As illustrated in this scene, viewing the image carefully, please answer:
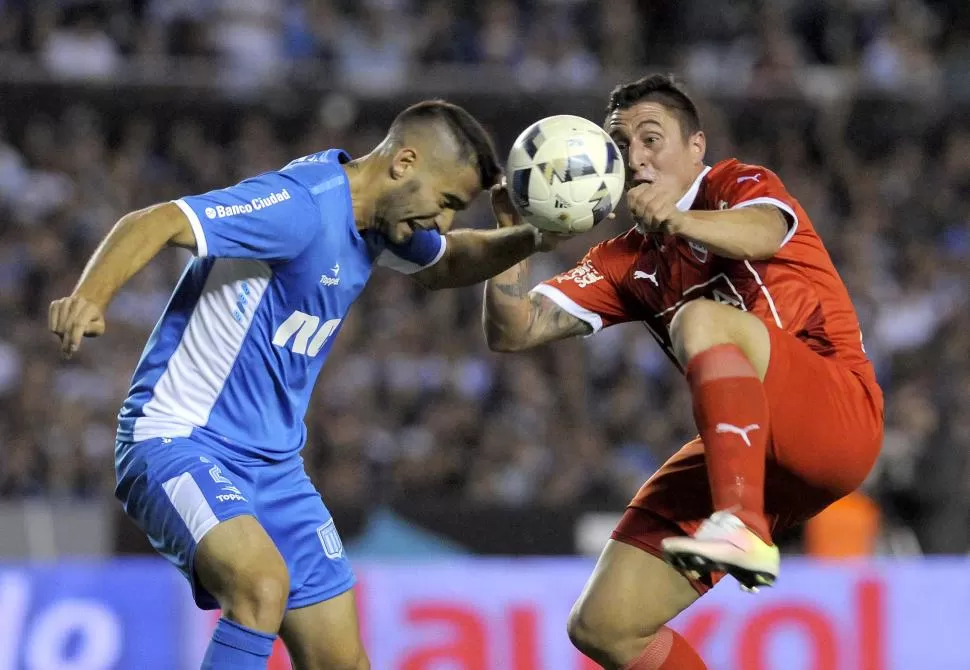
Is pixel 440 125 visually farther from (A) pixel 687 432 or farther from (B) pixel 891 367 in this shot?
(B) pixel 891 367

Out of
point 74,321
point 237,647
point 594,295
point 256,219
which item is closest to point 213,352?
point 256,219

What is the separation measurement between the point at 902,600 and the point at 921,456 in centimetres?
280

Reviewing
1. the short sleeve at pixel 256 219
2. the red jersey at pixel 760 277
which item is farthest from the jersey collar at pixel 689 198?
the short sleeve at pixel 256 219

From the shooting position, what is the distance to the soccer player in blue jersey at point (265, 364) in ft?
13.9

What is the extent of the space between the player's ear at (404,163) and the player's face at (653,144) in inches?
26.6

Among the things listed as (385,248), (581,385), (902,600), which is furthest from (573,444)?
(385,248)

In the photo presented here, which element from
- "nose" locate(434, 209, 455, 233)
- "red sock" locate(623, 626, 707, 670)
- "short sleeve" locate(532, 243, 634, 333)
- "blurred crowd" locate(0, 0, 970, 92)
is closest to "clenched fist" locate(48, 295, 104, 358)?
"nose" locate(434, 209, 455, 233)

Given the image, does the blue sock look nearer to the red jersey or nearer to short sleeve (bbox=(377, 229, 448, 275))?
short sleeve (bbox=(377, 229, 448, 275))

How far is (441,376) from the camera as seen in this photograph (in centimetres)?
1112

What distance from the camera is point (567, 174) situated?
448 centimetres

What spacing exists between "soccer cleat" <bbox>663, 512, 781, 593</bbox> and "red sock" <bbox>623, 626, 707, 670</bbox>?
99cm

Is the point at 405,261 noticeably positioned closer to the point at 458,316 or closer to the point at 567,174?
the point at 567,174

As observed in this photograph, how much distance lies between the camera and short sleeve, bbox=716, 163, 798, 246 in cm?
443

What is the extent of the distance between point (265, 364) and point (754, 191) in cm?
165
